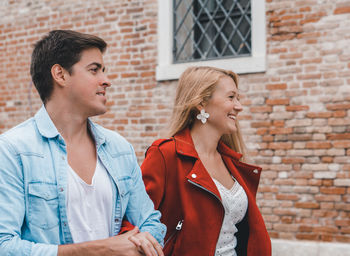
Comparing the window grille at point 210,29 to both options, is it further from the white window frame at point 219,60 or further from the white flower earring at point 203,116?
the white flower earring at point 203,116

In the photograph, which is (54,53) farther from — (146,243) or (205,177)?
(205,177)

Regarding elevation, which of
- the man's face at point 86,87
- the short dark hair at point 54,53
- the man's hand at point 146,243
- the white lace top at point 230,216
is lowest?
the white lace top at point 230,216

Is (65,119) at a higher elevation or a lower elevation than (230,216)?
higher

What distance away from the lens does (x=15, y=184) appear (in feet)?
5.29

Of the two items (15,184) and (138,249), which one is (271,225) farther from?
(15,184)

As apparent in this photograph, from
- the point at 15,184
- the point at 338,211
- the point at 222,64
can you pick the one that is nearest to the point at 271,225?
the point at 338,211

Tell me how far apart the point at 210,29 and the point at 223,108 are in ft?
11.2

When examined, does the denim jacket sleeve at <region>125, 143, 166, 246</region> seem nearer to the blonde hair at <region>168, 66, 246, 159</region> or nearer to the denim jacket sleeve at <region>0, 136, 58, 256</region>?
the denim jacket sleeve at <region>0, 136, 58, 256</region>

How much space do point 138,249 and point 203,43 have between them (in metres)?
4.80

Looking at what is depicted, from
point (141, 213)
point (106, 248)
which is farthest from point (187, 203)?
point (106, 248)

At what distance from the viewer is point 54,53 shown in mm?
1916

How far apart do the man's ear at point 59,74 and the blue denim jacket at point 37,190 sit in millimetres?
147

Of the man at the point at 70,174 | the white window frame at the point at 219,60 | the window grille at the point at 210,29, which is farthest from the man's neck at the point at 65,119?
the window grille at the point at 210,29

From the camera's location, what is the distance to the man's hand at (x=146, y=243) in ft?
5.72
